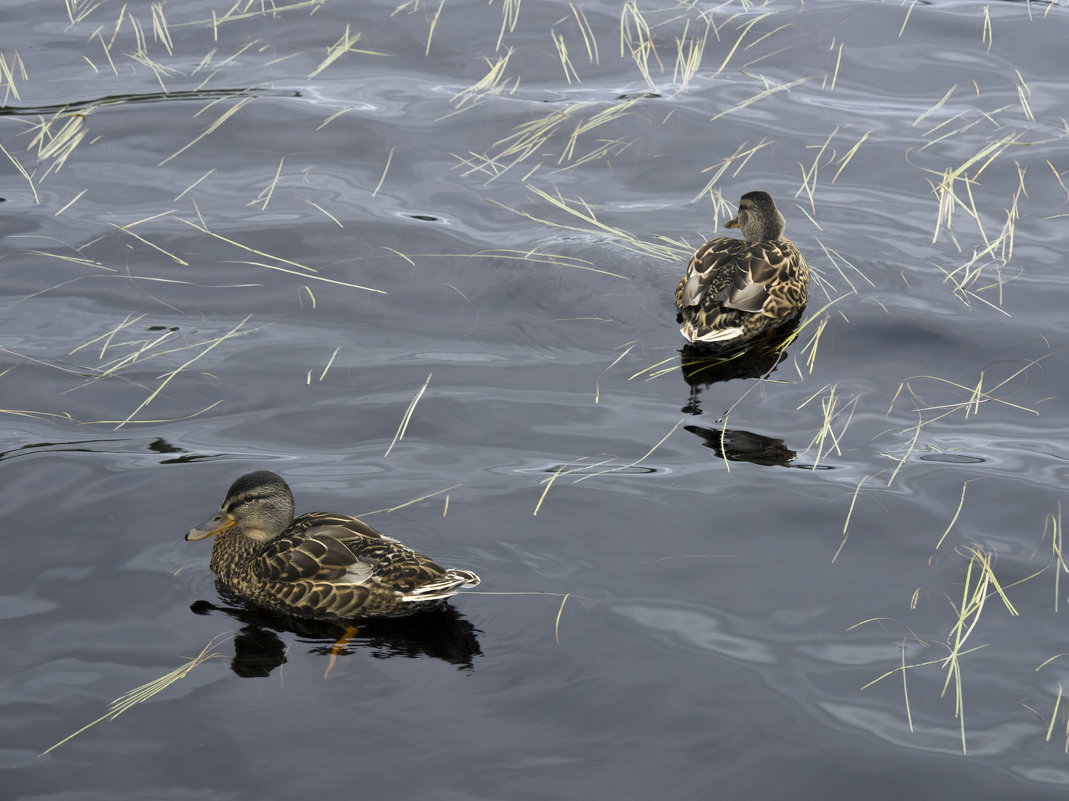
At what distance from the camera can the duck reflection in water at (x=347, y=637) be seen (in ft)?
16.2

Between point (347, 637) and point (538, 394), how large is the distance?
2.05 meters

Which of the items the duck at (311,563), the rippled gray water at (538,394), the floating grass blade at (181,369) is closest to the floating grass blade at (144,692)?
the rippled gray water at (538,394)

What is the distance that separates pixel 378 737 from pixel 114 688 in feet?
3.58

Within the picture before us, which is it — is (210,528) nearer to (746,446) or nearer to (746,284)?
(746,446)

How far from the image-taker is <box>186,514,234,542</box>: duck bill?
5320 mm

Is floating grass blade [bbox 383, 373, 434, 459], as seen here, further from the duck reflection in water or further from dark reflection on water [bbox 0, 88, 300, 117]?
dark reflection on water [bbox 0, 88, 300, 117]

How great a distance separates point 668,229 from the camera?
844cm

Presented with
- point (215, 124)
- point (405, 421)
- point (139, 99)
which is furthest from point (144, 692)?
point (139, 99)

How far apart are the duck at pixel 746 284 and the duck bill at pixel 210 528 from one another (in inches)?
121

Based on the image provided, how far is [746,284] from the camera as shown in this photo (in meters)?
7.34

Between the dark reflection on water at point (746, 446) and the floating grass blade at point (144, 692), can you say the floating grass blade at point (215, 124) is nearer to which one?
the dark reflection on water at point (746, 446)

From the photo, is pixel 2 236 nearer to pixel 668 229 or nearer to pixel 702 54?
pixel 668 229

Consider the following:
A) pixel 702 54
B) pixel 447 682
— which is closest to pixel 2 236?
pixel 447 682

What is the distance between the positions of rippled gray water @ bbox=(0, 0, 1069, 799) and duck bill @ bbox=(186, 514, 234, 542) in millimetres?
225
